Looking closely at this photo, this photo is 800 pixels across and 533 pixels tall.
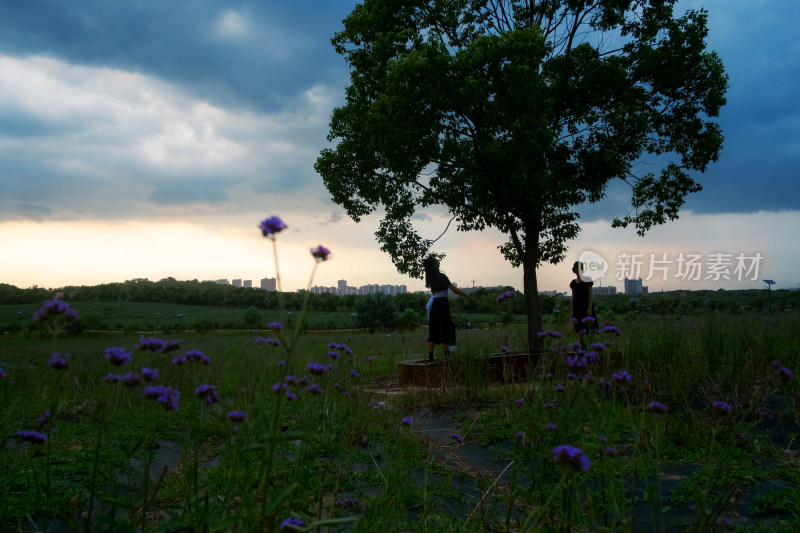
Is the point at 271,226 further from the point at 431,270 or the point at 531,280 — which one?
the point at 531,280

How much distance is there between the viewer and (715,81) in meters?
9.55

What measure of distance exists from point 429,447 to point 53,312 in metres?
2.58

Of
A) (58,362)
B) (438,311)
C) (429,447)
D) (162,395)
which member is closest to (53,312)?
(58,362)

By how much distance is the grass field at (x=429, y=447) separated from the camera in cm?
187

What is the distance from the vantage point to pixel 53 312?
1.79 meters

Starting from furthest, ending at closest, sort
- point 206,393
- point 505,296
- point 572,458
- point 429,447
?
1. point 505,296
2. point 429,447
3. point 206,393
4. point 572,458

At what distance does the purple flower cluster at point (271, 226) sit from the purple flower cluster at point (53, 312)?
793 mm

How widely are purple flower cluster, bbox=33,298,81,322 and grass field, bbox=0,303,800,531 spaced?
108 mm

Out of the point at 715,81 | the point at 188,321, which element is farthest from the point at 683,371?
the point at 188,321

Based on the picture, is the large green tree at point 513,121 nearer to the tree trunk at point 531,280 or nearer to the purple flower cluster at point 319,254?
the tree trunk at point 531,280

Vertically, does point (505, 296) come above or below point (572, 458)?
above

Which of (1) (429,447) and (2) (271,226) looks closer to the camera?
(2) (271,226)

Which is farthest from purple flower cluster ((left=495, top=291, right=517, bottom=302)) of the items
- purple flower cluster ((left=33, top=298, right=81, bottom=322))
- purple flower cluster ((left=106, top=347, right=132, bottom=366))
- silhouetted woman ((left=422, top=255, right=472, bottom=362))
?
silhouetted woman ((left=422, top=255, right=472, bottom=362))

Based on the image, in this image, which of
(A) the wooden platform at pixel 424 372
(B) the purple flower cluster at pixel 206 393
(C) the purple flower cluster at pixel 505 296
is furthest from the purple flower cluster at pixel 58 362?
(A) the wooden platform at pixel 424 372
